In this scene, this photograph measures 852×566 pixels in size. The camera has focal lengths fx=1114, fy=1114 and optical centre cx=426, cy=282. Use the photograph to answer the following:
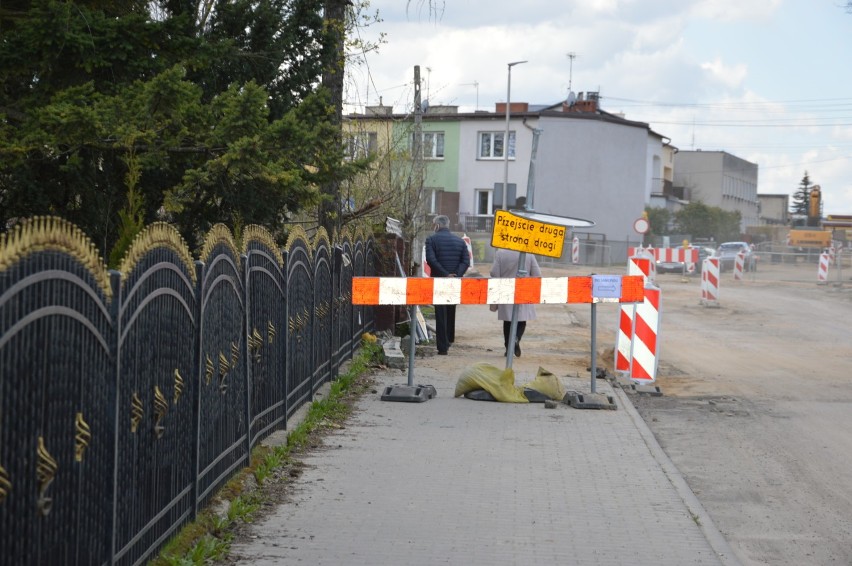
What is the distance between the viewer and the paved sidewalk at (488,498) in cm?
616

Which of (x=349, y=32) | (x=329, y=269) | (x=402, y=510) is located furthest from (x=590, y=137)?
(x=402, y=510)

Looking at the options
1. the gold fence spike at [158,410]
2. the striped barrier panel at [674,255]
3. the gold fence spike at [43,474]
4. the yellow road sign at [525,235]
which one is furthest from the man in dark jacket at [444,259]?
the striped barrier panel at [674,255]

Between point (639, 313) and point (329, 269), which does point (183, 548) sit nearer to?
point (329, 269)

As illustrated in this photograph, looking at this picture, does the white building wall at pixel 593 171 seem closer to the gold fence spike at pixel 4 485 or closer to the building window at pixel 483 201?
the building window at pixel 483 201

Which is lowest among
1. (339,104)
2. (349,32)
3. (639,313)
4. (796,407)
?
(796,407)

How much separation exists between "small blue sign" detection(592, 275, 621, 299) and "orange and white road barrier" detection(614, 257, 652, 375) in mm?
2214

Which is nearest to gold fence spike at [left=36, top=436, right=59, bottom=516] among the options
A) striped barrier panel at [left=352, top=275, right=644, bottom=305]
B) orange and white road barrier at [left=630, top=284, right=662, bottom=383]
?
striped barrier panel at [left=352, top=275, right=644, bottom=305]

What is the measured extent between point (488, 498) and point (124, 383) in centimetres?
312

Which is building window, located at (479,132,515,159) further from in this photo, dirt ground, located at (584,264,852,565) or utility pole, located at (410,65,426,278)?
dirt ground, located at (584,264,852,565)

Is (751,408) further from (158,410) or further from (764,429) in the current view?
(158,410)

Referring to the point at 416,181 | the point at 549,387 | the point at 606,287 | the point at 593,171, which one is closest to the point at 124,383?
the point at 549,387

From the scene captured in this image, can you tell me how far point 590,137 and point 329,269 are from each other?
57.0 meters

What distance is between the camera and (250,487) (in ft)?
24.3

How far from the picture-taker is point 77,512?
14.6 ft
